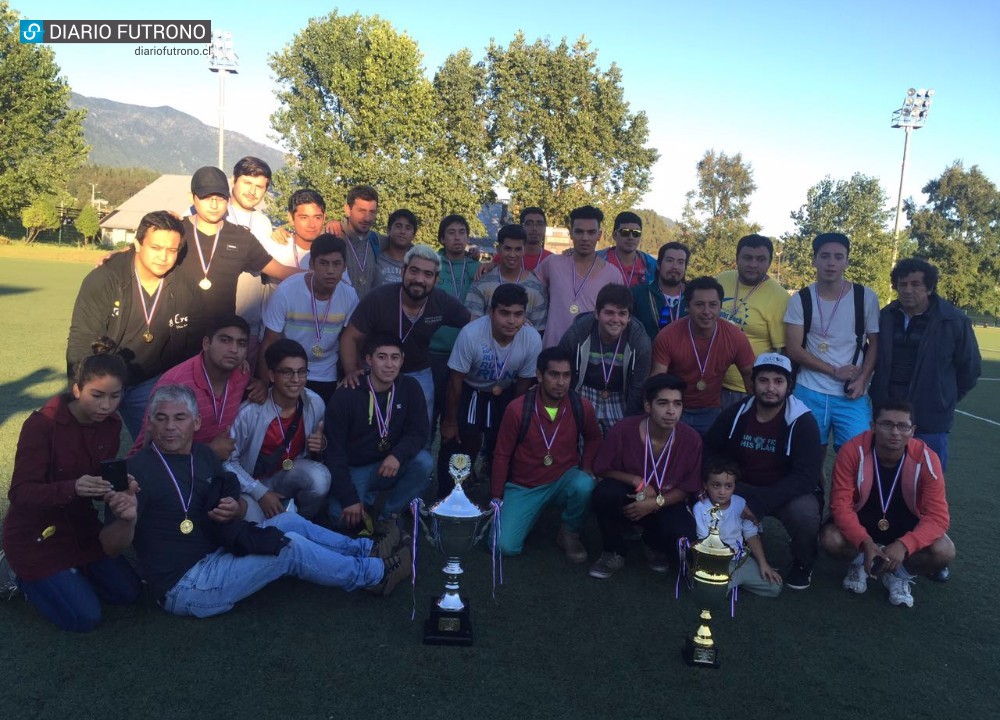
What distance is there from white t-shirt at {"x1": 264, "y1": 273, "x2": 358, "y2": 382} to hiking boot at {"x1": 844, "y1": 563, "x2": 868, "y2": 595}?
368 cm

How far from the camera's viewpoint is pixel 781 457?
4.39 m

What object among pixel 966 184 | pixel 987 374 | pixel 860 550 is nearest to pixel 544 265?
pixel 860 550

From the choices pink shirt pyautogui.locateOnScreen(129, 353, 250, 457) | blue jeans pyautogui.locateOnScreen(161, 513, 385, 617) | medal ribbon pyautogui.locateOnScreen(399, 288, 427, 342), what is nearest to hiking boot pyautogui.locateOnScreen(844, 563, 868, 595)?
blue jeans pyautogui.locateOnScreen(161, 513, 385, 617)

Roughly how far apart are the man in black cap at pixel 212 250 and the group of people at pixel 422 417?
2 centimetres

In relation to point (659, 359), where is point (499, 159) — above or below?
above

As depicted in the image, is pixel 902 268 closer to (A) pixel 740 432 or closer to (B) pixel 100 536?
(A) pixel 740 432

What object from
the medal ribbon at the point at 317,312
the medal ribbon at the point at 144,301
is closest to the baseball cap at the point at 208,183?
the medal ribbon at the point at 144,301

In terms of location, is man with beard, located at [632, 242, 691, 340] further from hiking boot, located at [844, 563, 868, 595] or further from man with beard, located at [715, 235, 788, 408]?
hiking boot, located at [844, 563, 868, 595]

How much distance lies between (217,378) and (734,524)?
10.7 feet

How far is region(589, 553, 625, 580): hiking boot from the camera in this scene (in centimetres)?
432

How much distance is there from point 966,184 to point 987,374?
40011 mm

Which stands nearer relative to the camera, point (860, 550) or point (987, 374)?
point (860, 550)

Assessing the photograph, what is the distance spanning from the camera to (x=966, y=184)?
4894 centimetres

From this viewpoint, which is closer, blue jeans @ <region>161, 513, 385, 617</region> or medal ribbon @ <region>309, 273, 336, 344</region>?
blue jeans @ <region>161, 513, 385, 617</region>
